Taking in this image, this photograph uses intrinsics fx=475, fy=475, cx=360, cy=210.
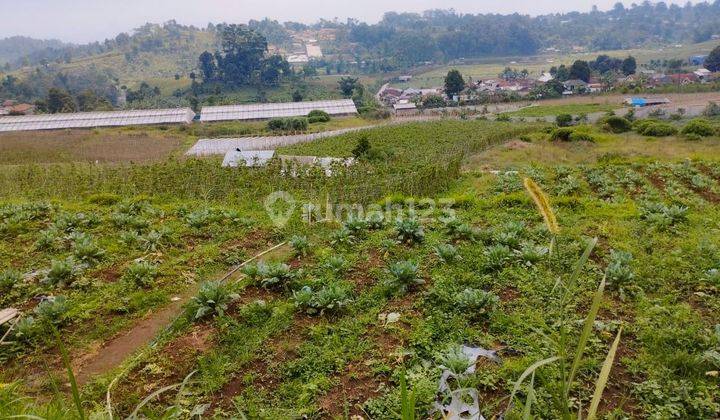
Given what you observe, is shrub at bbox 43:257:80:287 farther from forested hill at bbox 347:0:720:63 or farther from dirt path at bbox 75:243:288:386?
Answer: forested hill at bbox 347:0:720:63

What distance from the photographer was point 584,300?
19.5 ft

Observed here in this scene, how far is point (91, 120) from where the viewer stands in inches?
1550

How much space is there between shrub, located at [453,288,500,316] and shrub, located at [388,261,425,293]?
28.6 inches

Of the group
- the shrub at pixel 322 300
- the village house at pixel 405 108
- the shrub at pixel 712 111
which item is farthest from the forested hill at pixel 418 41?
the shrub at pixel 322 300

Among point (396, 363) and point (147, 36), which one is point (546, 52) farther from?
point (396, 363)

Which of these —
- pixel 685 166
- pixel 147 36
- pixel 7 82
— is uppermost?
pixel 147 36

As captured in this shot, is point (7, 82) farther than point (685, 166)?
Yes

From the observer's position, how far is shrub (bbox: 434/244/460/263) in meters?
7.09

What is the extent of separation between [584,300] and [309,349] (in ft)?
11.4

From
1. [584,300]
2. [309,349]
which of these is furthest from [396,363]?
[584,300]

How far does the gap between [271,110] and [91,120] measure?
1505 centimetres

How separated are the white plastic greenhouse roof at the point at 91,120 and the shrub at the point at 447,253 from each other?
127 ft

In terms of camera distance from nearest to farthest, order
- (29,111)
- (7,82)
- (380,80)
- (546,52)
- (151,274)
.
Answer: (151,274)
(29,111)
(7,82)
(380,80)
(546,52)

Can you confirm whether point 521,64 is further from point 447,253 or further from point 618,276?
point 618,276
